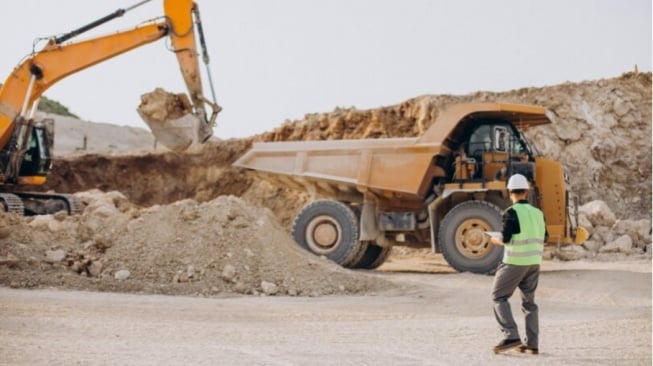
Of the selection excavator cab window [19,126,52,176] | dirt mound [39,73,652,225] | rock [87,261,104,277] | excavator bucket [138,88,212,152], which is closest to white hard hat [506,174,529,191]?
rock [87,261,104,277]

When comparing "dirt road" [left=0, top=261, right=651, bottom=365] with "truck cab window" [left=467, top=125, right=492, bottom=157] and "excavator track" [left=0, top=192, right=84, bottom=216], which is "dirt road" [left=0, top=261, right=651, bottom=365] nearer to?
"truck cab window" [left=467, top=125, right=492, bottom=157]

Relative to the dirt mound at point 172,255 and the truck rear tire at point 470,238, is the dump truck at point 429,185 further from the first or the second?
the dirt mound at point 172,255

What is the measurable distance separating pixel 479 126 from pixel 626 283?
11.8ft

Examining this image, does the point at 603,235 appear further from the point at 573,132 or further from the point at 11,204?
the point at 11,204

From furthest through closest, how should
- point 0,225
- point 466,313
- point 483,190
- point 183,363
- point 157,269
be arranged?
point 483,190, point 0,225, point 157,269, point 466,313, point 183,363

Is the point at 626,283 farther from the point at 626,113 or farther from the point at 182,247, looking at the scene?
the point at 626,113

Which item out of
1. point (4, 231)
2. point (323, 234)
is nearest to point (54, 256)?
point (4, 231)

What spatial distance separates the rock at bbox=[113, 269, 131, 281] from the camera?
37.0 ft

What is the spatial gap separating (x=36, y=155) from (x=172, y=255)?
6.01 metres

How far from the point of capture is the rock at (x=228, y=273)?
37.1 ft

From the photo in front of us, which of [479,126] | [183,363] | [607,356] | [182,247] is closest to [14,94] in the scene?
[182,247]

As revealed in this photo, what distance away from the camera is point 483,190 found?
14.1 m

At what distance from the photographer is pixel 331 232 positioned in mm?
15320

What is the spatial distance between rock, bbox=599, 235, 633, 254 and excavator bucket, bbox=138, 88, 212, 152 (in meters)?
9.67
